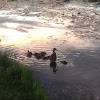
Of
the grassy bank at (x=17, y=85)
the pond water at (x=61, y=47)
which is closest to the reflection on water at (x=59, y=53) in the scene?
the pond water at (x=61, y=47)

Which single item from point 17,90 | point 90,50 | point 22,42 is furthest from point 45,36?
point 17,90

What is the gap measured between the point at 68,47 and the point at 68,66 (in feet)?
9.66

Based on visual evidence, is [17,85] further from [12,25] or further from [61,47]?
[12,25]

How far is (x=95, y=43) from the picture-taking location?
46.4ft

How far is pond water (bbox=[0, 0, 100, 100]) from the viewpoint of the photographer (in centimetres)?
877

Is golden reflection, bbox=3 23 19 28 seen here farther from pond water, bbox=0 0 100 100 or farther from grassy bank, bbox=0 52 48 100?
grassy bank, bbox=0 52 48 100

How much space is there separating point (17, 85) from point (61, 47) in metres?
6.00

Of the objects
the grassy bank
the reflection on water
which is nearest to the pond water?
the reflection on water

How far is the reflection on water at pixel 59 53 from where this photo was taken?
8820mm

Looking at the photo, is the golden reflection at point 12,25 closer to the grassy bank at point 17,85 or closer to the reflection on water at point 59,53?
the reflection on water at point 59,53

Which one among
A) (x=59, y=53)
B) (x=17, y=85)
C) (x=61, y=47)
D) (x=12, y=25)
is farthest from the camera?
(x=12, y=25)

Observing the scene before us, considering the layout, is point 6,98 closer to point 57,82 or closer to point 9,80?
point 9,80

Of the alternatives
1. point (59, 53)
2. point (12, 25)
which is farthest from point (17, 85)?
point (12, 25)

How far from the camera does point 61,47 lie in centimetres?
1352
